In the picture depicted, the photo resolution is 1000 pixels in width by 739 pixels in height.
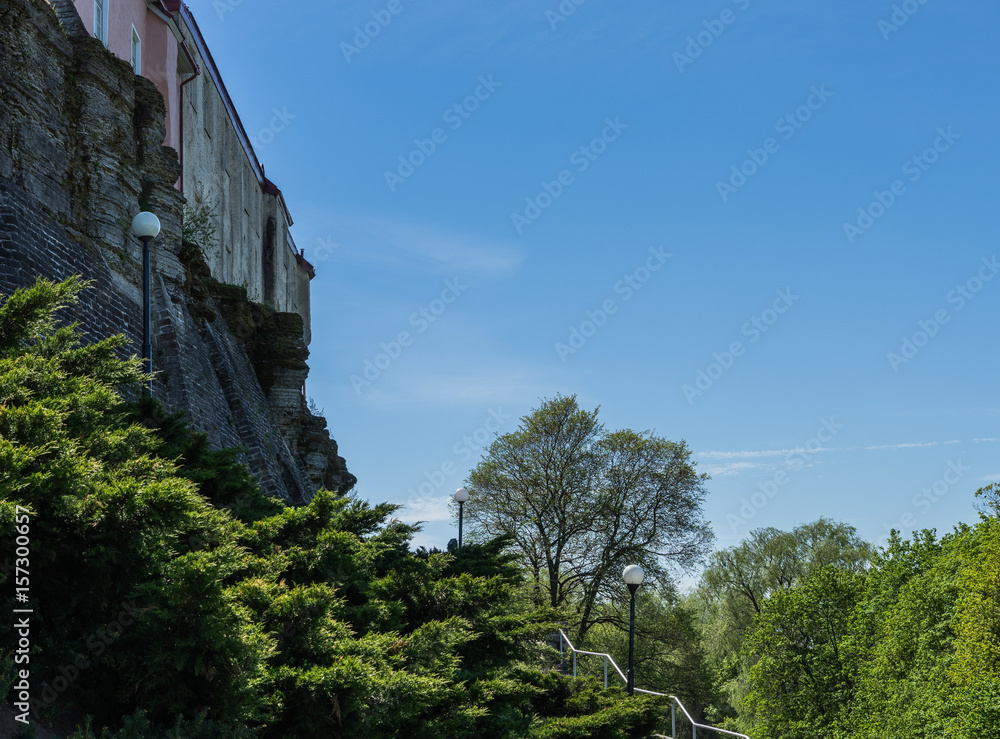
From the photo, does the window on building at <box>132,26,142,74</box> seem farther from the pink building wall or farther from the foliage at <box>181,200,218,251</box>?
the foliage at <box>181,200,218,251</box>

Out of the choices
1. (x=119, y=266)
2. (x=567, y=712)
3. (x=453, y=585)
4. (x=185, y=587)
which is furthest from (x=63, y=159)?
(x=567, y=712)

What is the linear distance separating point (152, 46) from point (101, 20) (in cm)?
365

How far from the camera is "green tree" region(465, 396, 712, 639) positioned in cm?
2998

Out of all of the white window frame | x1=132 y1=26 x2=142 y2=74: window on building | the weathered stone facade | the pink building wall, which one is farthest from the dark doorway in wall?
the white window frame

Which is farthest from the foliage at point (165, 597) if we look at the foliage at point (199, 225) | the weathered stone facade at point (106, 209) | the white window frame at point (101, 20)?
the foliage at point (199, 225)


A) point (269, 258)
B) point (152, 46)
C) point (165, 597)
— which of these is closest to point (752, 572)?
point (269, 258)

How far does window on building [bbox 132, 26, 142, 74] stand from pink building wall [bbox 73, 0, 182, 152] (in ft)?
0.48

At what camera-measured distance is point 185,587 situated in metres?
4.83

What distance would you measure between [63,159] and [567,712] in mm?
11194

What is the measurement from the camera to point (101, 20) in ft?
54.4

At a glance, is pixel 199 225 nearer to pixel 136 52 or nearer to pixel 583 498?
pixel 136 52

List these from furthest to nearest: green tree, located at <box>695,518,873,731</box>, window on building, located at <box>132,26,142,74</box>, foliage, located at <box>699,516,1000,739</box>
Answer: green tree, located at <box>695,518,873,731</box> < foliage, located at <box>699,516,1000,739</box> < window on building, located at <box>132,26,142,74</box>

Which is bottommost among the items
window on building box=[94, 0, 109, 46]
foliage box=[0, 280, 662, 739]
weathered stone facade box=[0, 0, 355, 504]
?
foliage box=[0, 280, 662, 739]

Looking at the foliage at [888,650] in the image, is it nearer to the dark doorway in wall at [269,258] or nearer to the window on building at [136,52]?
the dark doorway in wall at [269,258]
